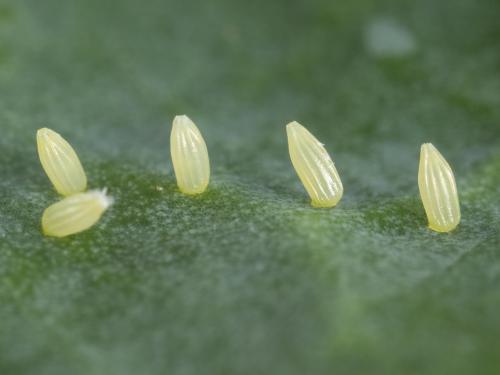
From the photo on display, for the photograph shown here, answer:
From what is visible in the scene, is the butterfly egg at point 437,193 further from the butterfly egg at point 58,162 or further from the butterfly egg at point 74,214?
Result: the butterfly egg at point 58,162

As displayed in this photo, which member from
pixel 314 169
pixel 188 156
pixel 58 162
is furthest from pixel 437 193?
pixel 58 162

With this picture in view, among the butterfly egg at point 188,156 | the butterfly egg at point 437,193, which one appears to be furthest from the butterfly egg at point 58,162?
the butterfly egg at point 437,193

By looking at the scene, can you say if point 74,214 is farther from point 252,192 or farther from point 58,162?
point 252,192

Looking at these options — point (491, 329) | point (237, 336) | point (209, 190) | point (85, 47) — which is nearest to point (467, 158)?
point (209, 190)

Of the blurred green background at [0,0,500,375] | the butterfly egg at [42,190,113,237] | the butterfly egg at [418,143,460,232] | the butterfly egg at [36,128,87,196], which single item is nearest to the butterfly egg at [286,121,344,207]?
the blurred green background at [0,0,500,375]

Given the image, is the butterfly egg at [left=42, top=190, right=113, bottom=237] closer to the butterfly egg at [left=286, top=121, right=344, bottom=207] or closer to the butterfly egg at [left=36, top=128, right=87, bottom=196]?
the butterfly egg at [left=36, top=128, right=87, bottom=196]

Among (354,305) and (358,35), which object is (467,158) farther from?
(354,305)
